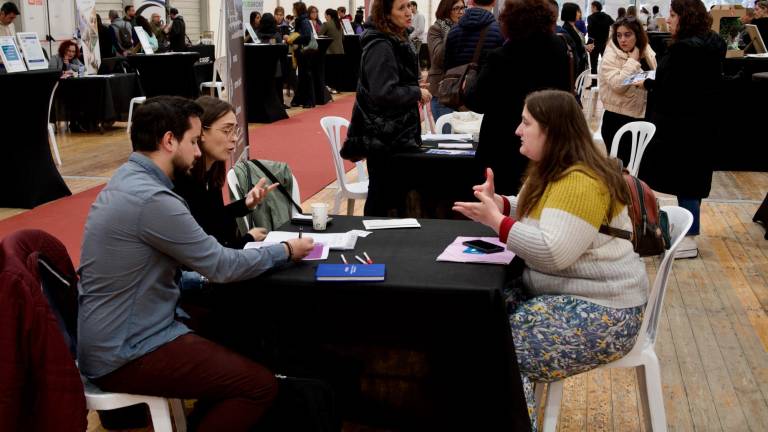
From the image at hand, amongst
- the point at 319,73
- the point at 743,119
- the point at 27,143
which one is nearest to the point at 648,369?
the point at 27,143

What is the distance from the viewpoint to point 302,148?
343 inches

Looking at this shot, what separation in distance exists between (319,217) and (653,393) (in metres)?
1.19

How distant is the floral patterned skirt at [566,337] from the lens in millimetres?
2256

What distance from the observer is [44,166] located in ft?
20.3

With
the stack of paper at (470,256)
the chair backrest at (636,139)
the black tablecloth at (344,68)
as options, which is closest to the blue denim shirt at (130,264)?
the stack of paper at (470,256)

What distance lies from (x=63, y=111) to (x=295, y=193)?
736 cm

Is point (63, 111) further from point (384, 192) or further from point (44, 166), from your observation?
point (384, 192)

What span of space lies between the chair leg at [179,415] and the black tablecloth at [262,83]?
8.32 metres

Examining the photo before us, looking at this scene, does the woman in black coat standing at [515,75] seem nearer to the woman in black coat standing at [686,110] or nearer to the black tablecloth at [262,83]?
the woman in black coat standing at [686,110]

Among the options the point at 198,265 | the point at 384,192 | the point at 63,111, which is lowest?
the point at 63,111

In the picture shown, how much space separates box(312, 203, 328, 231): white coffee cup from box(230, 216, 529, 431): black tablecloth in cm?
19

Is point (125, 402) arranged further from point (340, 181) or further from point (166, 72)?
point (166, 72)

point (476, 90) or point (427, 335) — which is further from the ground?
point (476, 90)

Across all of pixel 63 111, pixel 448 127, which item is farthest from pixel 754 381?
pixel 63 111
